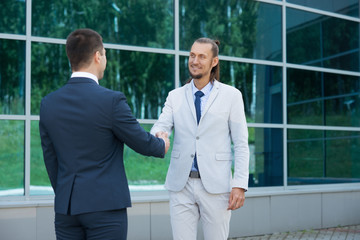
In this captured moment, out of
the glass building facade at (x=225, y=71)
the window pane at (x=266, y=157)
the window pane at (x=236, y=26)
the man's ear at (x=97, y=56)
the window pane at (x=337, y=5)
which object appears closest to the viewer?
the man's ear at (x=97, y=56)

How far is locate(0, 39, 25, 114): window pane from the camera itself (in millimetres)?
6309

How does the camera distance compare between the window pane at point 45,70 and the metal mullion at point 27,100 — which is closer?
the metal mullion at point 27,100

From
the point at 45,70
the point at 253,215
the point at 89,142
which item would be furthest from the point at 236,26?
the point at 89,142

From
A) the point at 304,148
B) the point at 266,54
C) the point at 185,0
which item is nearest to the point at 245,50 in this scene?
the point at 266,54

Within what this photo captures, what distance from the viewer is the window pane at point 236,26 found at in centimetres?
777

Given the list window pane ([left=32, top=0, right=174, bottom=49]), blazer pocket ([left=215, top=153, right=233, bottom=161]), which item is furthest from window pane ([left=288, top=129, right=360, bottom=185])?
blazer pocket ([left=215, top=153, right=233, bottom=161])

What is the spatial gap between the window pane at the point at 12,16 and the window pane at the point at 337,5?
469 centimetres

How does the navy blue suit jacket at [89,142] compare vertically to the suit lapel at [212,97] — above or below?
below

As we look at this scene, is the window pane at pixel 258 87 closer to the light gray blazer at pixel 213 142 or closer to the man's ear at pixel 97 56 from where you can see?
the light gray blazer at pixel 213 142

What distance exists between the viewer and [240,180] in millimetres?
3418

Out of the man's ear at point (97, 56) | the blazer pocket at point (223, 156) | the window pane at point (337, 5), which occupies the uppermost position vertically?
the window pane at point (337, 5)

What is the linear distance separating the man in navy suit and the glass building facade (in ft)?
13.1

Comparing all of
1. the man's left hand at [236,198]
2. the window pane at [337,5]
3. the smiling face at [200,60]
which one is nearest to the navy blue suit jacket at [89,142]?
the man's left hand at [236,198]

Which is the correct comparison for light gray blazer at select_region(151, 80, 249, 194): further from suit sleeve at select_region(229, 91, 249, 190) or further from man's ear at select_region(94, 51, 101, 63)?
man's ear at select_region(94, 51, 101, 63)
